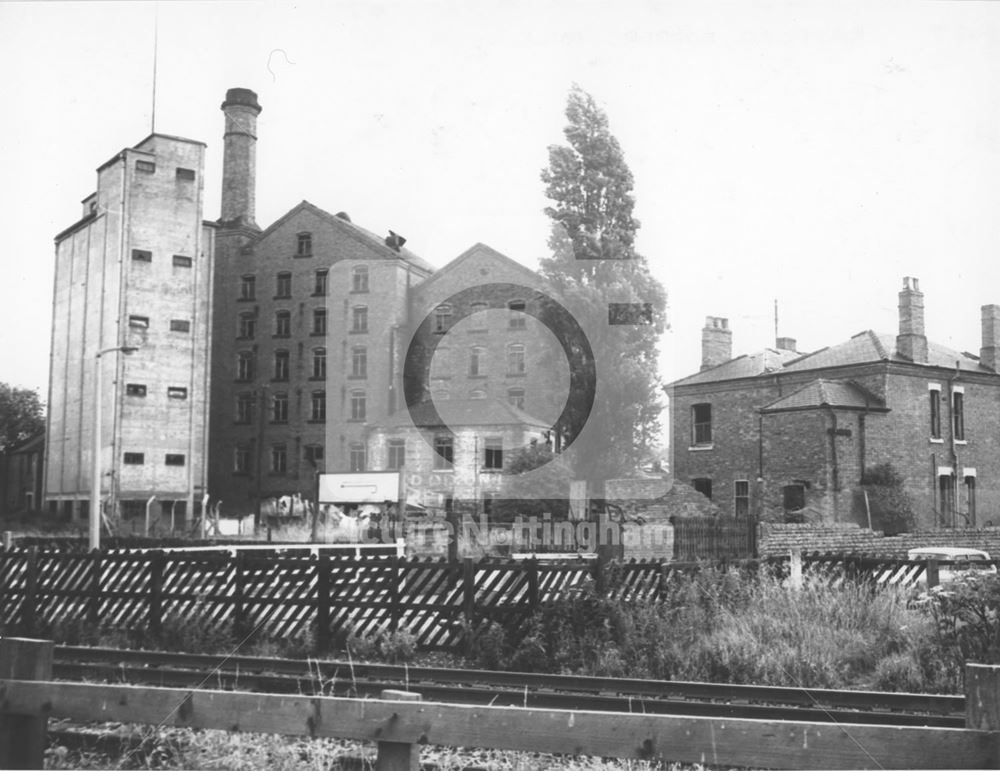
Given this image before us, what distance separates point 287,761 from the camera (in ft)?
20.7

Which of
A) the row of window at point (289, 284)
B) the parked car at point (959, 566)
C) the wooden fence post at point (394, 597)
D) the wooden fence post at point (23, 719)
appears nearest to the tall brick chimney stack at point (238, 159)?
the row of window at point (289, 284)

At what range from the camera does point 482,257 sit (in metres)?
51.4

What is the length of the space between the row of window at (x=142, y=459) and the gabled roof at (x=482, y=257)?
→ 51.4 feet

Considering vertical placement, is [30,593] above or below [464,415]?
below

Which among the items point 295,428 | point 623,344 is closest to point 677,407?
point 623,344

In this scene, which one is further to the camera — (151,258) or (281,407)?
(281,407)

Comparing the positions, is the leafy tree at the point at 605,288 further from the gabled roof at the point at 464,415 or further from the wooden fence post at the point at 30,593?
the wooden fence post at the point at 30,593

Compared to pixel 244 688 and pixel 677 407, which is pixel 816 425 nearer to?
pixel 677 407

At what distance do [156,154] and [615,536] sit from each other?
3061cm

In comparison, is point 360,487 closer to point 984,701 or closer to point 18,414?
point 984,701

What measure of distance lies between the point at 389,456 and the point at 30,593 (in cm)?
3445

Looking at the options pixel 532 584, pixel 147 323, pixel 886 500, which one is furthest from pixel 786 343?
pixel 532 584

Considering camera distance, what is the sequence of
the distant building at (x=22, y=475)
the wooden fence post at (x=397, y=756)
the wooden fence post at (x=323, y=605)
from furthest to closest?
the distant building at (x=22, y=475) < the wooden fence post at (x=323, y=605) < the wooden fence post at (x=397, y=756)

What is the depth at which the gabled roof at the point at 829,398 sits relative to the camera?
35875mm
